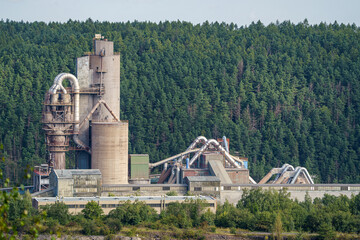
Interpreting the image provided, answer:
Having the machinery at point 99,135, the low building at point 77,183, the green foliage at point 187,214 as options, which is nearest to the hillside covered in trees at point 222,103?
the machinery at point 99,135

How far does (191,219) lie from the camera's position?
320 ft

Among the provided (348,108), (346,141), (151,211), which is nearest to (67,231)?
(151,211)

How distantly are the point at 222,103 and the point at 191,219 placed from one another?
71645 mm

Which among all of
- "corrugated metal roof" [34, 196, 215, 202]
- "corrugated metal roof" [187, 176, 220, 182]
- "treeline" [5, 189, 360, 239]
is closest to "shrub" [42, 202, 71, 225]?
"treeline" [5, 189, 360, 239]

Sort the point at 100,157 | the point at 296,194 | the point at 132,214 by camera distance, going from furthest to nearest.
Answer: the point at 296,194, the point at 100,157, the point at 132,214

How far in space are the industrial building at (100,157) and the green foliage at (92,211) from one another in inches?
234

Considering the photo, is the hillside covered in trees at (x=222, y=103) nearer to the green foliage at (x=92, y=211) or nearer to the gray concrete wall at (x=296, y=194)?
the gray concrete wall at (x=296, y=194)

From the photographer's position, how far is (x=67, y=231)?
91250 millimetres

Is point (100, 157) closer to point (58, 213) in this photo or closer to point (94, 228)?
point (58, 213)

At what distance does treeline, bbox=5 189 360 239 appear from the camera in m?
92.6

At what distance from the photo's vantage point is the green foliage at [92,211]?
9675 cm

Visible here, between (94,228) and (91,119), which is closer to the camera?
(94,228)

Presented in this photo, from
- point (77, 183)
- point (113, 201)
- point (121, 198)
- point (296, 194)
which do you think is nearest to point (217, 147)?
point (296, 194)

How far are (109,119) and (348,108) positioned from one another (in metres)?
71.0
